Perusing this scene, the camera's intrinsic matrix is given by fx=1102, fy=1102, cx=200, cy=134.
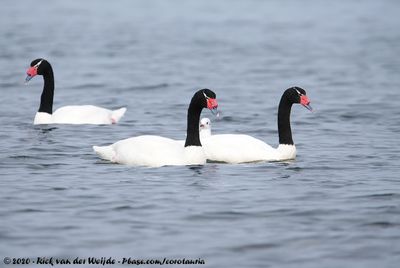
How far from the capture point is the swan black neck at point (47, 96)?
22075 millimetres

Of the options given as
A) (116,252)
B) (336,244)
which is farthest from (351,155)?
(116,252)

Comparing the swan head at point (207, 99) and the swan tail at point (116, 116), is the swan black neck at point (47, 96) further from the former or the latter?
the swan head at point (207, 99)

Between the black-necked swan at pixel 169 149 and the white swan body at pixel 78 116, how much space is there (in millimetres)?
4642

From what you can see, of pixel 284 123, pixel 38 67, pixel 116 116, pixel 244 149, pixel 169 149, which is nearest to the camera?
pixel 169 149

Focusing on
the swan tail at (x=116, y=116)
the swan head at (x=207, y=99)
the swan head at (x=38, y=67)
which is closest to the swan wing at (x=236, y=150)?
the swan head at (x=207, y=99)

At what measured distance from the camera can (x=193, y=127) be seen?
1662 cm

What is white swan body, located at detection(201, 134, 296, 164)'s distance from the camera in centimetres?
1709

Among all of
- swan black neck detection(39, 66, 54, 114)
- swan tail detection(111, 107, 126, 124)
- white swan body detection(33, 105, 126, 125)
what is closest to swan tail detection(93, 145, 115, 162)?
white swan body detection(33, 105, 126, 125)

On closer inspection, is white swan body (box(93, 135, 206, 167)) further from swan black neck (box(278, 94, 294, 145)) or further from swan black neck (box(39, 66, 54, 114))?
swan black neck (box(39, 66, 54, 114))

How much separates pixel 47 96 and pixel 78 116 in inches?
53.8

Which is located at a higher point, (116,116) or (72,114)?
(72,114)

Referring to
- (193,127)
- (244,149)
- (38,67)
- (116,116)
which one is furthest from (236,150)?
(38,67)

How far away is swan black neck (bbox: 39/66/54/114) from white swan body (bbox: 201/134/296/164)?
5.62 meters

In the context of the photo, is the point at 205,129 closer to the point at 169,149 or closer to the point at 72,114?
the point at 169,149
